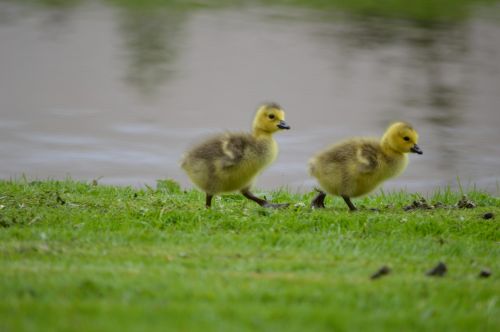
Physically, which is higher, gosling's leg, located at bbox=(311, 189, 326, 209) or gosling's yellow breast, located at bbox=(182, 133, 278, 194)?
gosling's yellow breast, located at bbox=(182, 133, 278, 194)

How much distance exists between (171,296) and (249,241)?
171 cm

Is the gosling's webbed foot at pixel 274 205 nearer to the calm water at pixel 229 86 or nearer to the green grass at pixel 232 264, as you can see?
the green grass at pixel 232 264

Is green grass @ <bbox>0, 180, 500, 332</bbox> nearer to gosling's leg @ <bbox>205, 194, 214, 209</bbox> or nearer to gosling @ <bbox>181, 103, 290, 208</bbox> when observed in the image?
gosling's leg @ <bbox>205, 194, 214, 209</bbox>

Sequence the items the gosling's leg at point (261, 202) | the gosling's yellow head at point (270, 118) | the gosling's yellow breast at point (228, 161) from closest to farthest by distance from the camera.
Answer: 1. the gosling's yellow breast at point (228, 161)
2. the gosling's leg at point (261, 202)
3. the gosling's yellow head at point (270, 118)

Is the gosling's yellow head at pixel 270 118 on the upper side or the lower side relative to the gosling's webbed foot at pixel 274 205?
upper

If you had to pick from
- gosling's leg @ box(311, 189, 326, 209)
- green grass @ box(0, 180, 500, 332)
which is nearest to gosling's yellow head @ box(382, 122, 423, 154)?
green grass @ box(0, 180, 500, 332)

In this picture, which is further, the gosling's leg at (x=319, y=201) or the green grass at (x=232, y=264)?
the gosling's leg at (x=319, y=201)

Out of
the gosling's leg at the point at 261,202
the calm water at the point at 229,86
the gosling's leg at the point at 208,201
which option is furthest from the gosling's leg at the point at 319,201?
the calm water at the point at 229,86

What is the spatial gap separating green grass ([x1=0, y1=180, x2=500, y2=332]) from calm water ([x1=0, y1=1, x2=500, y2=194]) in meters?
3.42

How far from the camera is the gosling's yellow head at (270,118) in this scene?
26.2 feet

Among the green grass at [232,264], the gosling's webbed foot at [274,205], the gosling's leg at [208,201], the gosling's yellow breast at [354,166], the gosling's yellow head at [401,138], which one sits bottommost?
the green grass at [232,264]

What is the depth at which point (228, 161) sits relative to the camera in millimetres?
7711

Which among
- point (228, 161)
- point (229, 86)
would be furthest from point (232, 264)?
point (229, 86)

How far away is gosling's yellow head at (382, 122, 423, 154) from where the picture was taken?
806 cm
